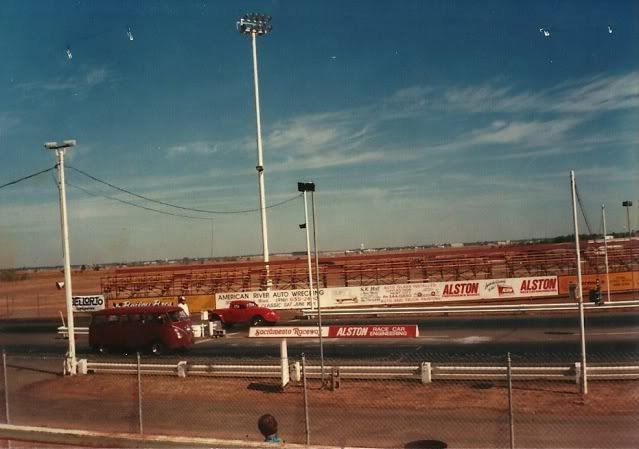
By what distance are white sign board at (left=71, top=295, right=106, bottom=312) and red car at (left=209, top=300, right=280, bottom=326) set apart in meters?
15.7

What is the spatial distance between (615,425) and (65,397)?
14.2 metres

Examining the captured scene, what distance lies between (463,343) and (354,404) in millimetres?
9569

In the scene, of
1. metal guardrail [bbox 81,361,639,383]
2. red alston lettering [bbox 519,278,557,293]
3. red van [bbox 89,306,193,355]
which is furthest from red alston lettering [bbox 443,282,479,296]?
metal guardrail [bbox 81,361,639,383]

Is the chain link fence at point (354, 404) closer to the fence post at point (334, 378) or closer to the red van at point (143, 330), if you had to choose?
the fence post at point (334, 378)

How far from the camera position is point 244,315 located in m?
29.5

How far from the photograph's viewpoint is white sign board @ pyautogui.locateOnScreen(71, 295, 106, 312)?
4175 centimetres

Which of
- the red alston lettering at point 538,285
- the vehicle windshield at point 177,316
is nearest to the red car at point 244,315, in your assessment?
the vehicle windshield at point 177,316

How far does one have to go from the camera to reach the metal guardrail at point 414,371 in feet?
46.5

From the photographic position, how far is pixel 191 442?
29.5ft

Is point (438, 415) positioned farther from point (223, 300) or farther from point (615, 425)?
point (223, 300)

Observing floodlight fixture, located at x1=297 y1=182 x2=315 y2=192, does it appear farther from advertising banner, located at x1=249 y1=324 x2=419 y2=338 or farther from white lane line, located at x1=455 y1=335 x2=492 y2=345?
white lane line, located at x1=455 y1=335 x2=492 y2=345

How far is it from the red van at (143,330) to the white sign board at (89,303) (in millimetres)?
19909

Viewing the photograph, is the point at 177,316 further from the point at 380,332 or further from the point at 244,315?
the point at 380,332


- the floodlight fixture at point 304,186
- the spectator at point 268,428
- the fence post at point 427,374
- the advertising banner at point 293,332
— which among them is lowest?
the fence post at point 427,374
